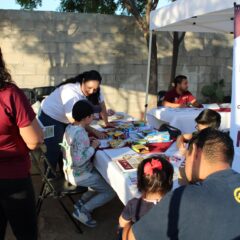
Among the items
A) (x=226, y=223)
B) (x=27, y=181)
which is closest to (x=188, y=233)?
(x=226, y=223)

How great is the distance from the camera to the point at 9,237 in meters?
2.99

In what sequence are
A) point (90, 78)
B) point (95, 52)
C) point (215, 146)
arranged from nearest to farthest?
point (215, 146) → point (90, 78) → point (95, 52)

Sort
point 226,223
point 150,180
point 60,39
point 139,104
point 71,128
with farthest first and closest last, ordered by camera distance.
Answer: point 139,104 < point 60,39 < point 71,128 < point 150,180 < point 226,223

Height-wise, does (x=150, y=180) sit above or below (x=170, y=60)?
below

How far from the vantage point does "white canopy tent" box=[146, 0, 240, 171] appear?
10.9 ft

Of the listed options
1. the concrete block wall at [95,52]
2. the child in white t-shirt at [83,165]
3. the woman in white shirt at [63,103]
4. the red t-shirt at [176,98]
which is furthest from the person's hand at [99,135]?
the concrete block wall at [95,52]

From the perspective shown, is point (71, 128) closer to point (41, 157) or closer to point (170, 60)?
point (41, 157)

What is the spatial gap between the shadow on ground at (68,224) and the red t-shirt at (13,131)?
4.13ft

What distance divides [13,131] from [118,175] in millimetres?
844

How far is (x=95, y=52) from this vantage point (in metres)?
7.20

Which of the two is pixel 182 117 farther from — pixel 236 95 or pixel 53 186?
pixel 53 186

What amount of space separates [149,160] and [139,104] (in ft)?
19.1

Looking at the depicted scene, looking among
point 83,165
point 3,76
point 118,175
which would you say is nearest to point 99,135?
point 83,165

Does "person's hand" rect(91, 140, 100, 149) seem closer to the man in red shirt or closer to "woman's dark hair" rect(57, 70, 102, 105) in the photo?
"woman's dark hair" rect(57, 70, 102, 105)
